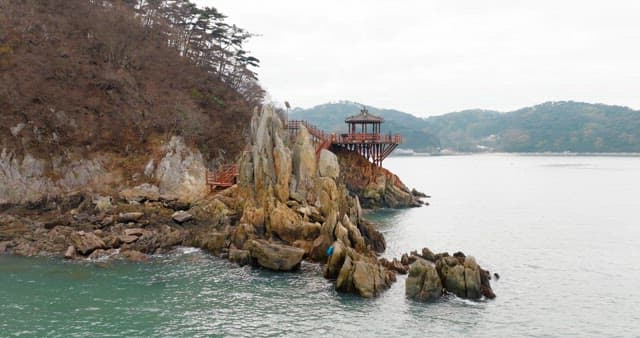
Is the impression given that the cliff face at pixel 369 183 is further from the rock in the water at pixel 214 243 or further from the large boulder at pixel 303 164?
the rock in the water at pixel 214 243

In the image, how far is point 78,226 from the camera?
150ft

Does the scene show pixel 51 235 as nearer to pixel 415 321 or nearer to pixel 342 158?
pixel 415 321

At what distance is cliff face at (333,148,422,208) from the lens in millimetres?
74250

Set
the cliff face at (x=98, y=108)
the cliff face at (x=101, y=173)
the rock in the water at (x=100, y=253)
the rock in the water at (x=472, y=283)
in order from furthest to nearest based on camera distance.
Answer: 1. the cliff face at (x=98, y=108)
2. the cliff face at (x=101, y=173)
3. the rock in the water at (x=100, y=253)
4. the rock in the water at (x=472, y=283)

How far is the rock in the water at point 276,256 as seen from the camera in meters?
38.2

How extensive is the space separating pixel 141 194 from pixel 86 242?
10.6 meters

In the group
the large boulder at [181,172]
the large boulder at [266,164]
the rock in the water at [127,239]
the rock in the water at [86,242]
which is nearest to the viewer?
the rock in the water at [86,242]

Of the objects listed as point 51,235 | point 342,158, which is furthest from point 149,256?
point 342,158

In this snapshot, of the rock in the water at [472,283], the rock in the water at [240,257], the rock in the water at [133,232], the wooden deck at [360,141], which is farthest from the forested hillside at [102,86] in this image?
the rock in the water at [472,283]

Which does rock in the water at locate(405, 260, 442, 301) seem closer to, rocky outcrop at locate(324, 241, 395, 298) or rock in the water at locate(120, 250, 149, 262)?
rocky outcrop at locate(324, 241, 395, 298)

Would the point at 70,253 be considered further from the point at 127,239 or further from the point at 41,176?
the point at 41,176

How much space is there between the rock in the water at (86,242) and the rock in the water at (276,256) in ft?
44.7

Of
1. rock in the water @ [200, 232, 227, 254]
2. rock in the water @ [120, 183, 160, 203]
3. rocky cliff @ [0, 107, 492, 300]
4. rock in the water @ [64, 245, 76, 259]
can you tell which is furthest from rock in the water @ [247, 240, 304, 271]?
rock in the water @ [120, 183, 160, 203]

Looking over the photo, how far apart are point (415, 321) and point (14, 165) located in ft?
146
